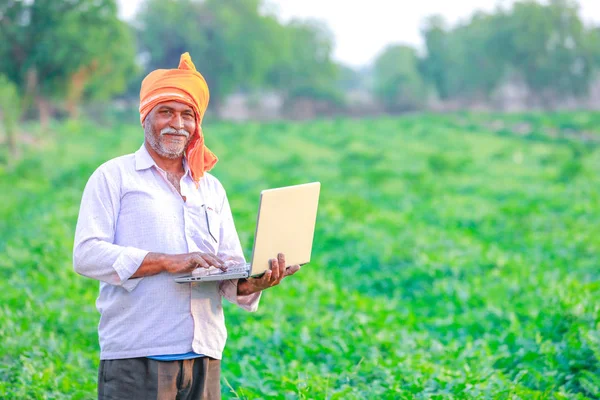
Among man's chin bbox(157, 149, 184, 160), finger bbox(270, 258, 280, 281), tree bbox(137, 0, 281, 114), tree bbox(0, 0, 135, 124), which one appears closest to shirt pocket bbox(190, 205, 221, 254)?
man's chin bbox(157, 149, 184, 160)

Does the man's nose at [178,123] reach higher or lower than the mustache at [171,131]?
higher

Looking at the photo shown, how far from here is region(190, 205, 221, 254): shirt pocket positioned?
305cm

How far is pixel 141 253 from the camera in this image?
9.26 feet

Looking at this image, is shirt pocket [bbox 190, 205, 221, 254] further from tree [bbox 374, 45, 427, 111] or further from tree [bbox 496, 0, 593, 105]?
tree [bbox 374, 45, 427, 111]

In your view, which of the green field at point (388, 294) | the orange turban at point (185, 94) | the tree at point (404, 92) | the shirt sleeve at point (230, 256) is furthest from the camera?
the tree at point (404, 92)

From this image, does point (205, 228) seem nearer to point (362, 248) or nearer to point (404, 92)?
point (362, 248)

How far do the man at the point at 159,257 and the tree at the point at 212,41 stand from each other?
47.7 metres

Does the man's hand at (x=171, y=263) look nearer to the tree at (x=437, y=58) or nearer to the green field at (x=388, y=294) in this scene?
the green field at (x=388, y=294)

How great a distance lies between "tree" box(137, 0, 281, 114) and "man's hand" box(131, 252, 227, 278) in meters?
48.0

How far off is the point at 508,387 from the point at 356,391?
0.95 m

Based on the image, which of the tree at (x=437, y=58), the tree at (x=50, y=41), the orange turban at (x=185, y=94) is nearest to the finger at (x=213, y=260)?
the orange turban at (x=185, y=94)

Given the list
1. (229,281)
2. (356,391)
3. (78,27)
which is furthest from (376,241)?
(78,27)

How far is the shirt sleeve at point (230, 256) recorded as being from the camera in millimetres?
3145

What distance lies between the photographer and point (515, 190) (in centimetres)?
1512
